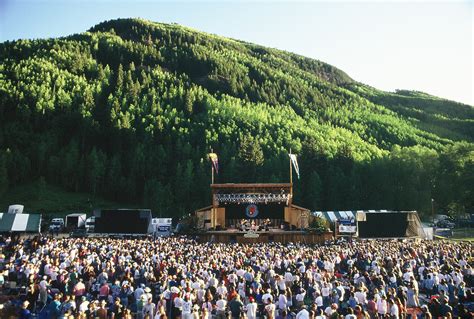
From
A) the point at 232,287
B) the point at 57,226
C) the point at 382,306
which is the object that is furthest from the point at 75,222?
the point at 382,306

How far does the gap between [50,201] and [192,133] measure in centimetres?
2996

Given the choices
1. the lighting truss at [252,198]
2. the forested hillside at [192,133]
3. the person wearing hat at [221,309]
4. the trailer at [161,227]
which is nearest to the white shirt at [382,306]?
the person wearing hat at [221,309]

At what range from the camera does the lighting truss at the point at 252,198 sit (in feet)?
135

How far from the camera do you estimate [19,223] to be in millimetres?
40125

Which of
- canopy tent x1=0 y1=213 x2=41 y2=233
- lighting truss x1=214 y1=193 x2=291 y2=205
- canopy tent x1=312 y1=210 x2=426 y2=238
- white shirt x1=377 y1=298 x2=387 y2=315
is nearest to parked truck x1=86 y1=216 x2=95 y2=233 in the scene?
canopy tent x1=0 y1=213 x2=41 y2=233

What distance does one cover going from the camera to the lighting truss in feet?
135

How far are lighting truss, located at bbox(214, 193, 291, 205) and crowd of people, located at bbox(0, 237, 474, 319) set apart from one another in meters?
18.6

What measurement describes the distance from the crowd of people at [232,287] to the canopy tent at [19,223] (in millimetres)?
20972

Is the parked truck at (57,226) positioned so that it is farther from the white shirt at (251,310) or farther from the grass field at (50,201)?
the white shirt at (251,310)

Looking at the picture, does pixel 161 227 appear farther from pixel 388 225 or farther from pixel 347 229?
pixel 388 225

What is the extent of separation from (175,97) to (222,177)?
39.9m

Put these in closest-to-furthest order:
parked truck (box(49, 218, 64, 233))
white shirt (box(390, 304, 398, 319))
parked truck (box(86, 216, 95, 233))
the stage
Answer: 1. white shirt (box(390, 304, 398, 319))
2. the stage
3. parked truck (box(86, 216, 95, 233))
4. parked truck (box(49, 218, 64, 233))

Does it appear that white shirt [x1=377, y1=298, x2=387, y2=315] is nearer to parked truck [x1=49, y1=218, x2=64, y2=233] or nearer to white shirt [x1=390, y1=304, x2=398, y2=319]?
white shirt [x1=390, y1=304, x2=398, y2=319]

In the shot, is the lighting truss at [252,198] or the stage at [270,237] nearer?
the stage at [270,237]
